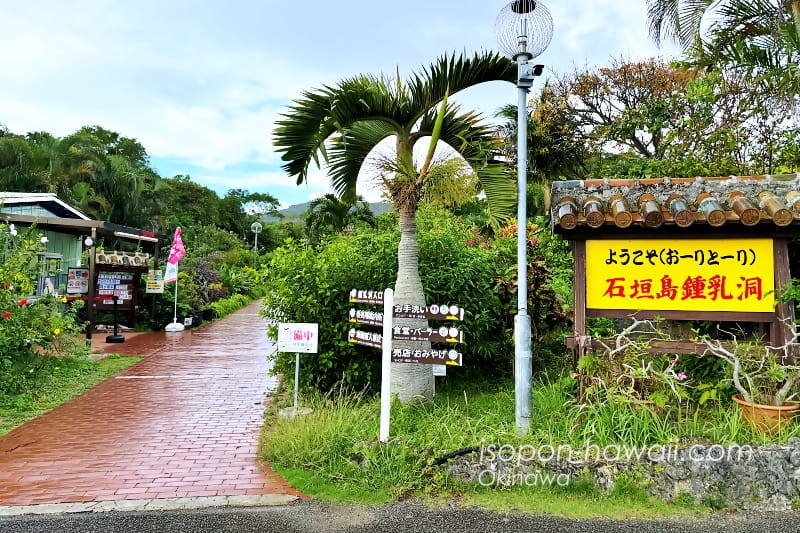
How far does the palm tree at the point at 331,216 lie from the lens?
17797 millimetres

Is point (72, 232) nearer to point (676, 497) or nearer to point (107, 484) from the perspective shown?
point (107, 484)

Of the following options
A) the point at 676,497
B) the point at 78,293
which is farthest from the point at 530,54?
the point at 78,293

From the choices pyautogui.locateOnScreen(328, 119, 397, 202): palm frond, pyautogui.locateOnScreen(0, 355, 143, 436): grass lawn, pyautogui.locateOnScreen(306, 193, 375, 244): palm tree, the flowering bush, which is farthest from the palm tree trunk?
pyautogui.locateOnScreen(306, 193, 375, 244): palm tree

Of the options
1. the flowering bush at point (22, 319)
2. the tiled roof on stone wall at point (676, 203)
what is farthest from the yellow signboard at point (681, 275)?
the flowering bush at point (22, 319)

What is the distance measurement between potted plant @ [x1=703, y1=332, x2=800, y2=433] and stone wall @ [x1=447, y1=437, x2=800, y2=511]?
321 millimetres

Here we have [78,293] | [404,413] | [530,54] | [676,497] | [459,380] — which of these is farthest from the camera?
[78,293]

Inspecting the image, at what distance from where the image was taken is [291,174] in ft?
19.4

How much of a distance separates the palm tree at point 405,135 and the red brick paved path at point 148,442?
1.92 m

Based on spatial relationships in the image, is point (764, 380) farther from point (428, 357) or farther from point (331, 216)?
point (331, 216)

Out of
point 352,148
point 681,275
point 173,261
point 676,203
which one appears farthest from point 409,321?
point 173,261

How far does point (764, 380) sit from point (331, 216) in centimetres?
1707

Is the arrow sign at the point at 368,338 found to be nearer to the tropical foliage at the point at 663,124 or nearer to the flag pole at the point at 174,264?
the tropical foliage at the point at 663,124

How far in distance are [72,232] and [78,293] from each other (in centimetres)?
258

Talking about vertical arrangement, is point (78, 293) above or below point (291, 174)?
below
